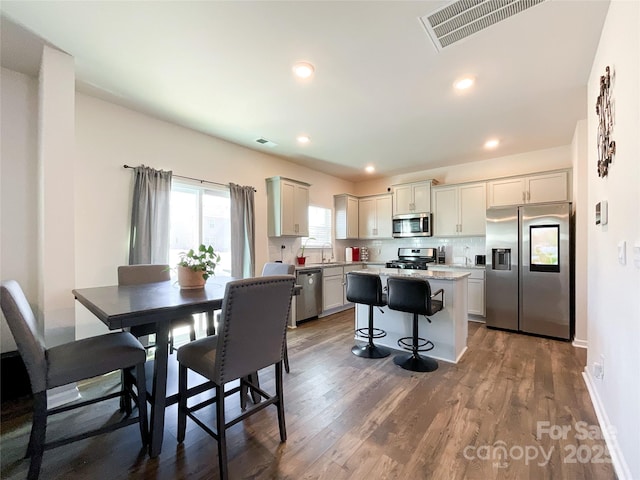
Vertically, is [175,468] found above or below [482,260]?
below

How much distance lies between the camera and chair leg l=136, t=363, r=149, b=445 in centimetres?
169

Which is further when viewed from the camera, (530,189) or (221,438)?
(530,189)

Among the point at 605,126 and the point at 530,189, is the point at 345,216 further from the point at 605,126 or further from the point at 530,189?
the point at 605,126

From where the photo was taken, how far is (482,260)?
4.80 m

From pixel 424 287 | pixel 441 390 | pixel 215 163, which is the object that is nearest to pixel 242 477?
pixel 441 390

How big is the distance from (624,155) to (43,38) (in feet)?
13.1

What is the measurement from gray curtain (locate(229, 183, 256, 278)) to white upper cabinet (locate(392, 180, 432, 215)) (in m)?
3.02

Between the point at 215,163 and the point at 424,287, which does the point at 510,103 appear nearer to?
the point at 424,287

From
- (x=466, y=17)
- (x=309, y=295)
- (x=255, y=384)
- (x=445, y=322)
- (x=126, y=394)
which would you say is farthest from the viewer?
(x=309, y=295)

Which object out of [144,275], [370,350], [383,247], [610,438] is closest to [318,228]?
[383,247]

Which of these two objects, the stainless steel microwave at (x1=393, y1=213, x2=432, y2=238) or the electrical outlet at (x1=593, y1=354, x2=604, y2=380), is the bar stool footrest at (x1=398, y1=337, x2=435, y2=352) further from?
the stainless steel microwave at (x1=393, y1=213, x2=432, y2=238)

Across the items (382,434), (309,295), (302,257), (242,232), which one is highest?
(242,232)

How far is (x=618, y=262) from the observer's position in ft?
5.28

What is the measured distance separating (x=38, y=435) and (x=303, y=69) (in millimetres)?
2996
